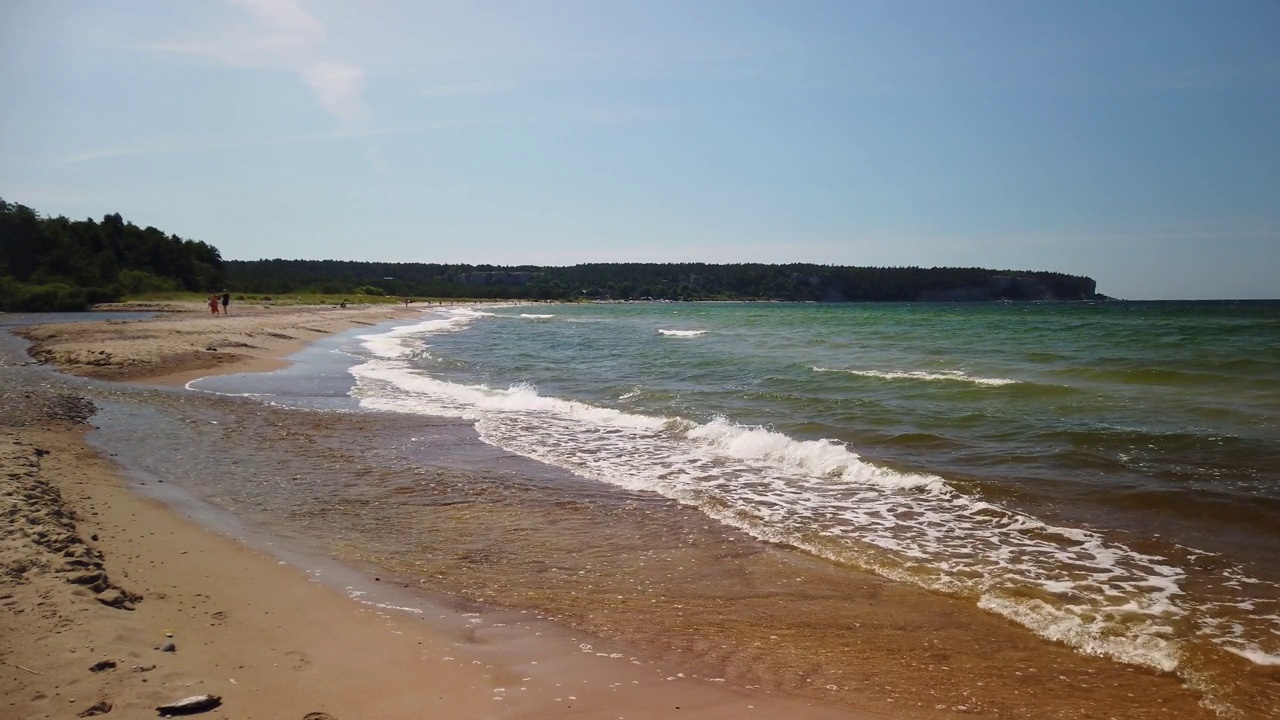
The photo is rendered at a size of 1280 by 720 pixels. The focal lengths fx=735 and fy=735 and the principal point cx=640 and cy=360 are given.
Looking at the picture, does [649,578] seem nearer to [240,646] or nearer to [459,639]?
[459,639]

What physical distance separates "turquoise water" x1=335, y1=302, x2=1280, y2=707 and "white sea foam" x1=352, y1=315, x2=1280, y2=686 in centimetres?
3

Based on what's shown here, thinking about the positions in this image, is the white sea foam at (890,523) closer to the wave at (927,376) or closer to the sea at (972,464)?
the sea at (972,464)

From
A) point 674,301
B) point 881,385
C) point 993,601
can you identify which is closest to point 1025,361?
point 881,385

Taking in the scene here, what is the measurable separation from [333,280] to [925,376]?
4852 inches

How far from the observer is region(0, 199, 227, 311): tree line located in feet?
163

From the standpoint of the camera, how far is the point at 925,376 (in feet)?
64.0

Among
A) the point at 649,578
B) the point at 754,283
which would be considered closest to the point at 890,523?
the point at 649,578

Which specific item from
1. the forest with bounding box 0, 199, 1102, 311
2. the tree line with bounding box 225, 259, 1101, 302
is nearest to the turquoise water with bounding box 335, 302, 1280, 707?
the forest with bounding box 0, 199, 1102, 311

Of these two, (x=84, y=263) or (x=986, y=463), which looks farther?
(x=84, y=263)

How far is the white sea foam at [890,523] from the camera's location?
5.19m

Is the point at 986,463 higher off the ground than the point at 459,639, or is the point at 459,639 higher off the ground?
the point at 986,463

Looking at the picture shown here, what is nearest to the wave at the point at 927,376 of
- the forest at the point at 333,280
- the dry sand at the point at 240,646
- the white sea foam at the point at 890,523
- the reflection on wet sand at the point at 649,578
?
the white sea foam at the point at 890,523

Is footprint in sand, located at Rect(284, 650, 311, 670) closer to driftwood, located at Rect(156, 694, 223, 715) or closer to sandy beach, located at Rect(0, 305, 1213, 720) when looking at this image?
sandy beach, located at Rect(0, 305, 1213, 720)

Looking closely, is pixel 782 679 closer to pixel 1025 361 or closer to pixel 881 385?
pixel 881 385
